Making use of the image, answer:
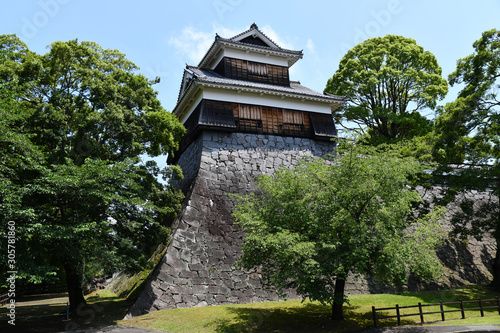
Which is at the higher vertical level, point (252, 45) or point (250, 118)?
point (252, 45)

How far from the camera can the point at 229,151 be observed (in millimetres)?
19422

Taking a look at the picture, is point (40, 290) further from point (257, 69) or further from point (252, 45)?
point (252, 45)

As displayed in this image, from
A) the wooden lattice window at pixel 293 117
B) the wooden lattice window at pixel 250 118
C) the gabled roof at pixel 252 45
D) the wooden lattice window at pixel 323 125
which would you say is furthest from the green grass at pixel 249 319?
the gabled roof at pixel 252 45

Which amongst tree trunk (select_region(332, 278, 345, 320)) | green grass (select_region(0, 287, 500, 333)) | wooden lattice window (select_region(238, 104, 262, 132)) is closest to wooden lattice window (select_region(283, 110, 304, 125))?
wooden lattice window (select_region(238, 104, 262, 132))

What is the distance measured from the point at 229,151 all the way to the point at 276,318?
972cm

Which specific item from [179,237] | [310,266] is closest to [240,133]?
[179,237]

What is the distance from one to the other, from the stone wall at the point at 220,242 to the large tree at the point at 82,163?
136 cm

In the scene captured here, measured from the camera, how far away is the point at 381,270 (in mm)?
11383

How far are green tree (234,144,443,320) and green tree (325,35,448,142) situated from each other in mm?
15092

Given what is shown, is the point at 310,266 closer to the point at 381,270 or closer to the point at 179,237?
the point at 381,270

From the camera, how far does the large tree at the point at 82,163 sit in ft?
36.2

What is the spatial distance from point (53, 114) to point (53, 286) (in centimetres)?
1858

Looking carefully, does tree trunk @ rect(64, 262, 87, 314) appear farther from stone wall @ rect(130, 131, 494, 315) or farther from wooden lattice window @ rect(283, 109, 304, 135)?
wooden lattice window @ rect(283, 109, 304, 135)

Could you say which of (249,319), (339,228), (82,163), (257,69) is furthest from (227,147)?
(249,319)
